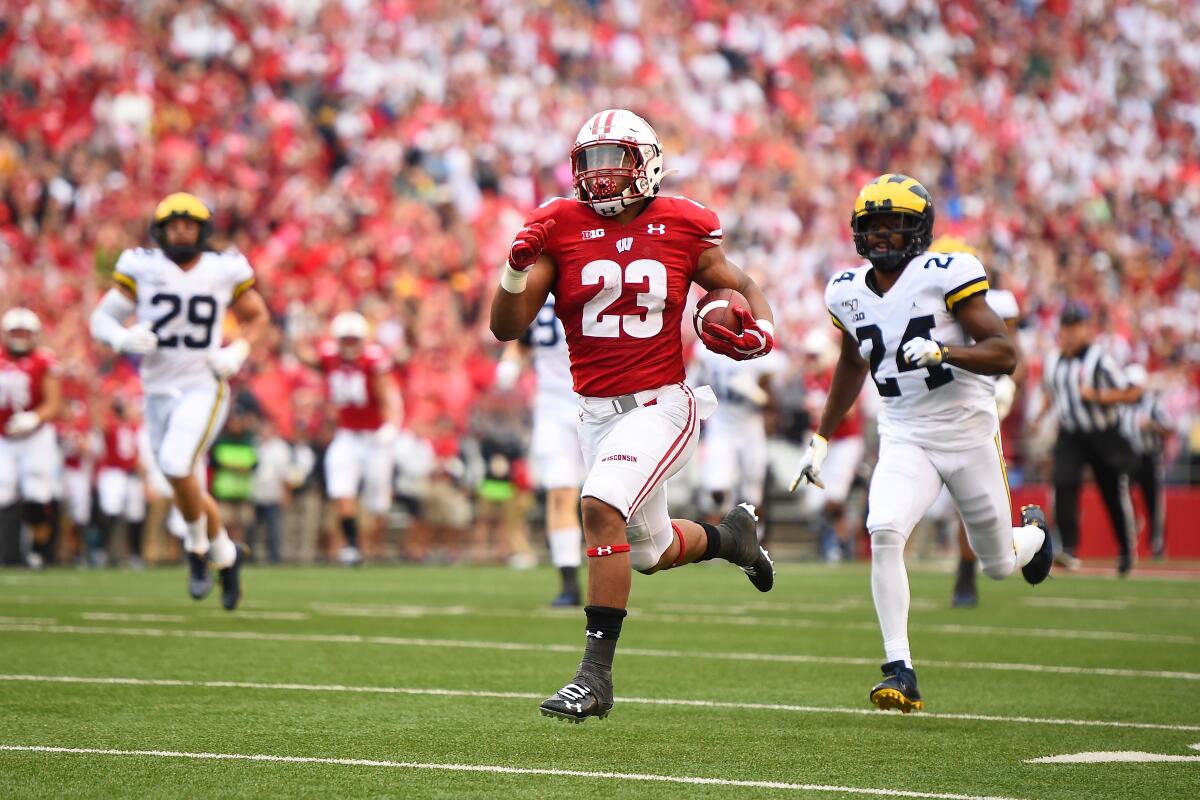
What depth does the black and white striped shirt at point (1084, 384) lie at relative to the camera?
13.4m

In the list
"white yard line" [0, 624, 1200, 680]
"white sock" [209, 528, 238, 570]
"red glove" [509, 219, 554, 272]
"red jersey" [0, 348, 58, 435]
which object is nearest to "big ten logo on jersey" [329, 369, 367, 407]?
"red jersey" [0, 348, 58, 435]

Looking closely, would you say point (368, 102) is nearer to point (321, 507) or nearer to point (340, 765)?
point (321, 507)

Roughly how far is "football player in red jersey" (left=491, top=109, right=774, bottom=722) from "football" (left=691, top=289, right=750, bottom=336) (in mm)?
43

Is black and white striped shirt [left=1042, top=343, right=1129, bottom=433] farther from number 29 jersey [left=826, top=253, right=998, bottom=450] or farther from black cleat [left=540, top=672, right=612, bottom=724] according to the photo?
black cleat [left=540, top=672, right=612, bottom=724]

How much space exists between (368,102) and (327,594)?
10.8 metres

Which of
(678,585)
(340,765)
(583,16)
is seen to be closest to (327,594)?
(678,585)

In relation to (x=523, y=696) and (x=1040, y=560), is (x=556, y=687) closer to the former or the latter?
(x=523, y=696)

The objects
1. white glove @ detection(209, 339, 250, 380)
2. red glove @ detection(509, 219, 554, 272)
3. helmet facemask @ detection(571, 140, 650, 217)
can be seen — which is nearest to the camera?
red glove @ detection(509, 219, 554, 272)

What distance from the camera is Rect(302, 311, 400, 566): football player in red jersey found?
15820 millimetres

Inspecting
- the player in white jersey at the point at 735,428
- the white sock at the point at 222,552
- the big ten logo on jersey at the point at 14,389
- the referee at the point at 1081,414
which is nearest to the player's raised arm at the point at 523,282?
the white sock at the point at 222,552

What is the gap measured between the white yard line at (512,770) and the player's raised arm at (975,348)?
185cm

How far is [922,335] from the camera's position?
6438mm

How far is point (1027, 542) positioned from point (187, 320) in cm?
484

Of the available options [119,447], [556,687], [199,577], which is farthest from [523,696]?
[119,447]
